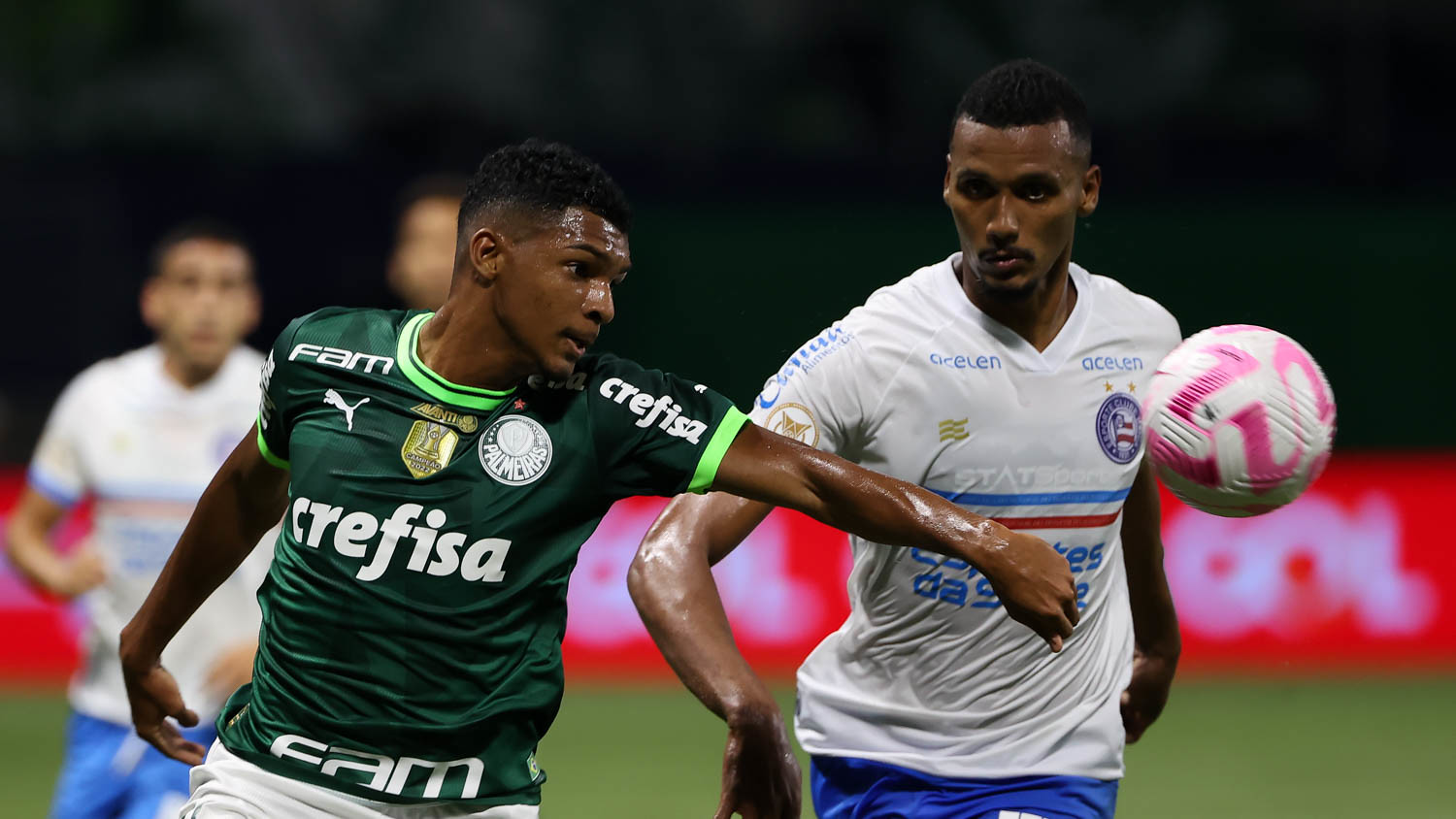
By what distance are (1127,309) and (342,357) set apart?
1.86 meters

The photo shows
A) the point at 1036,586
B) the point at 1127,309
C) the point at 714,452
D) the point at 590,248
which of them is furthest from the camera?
the point at 1127,309

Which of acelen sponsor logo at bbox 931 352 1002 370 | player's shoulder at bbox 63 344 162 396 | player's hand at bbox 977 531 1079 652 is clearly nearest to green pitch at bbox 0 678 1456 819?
player's shoulder at bbox 63 344 162 396

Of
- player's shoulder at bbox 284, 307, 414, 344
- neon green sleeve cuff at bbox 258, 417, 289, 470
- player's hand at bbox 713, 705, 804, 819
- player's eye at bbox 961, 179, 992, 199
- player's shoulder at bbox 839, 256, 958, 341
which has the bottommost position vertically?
player's hand at bbox 713, 705, 804, 819

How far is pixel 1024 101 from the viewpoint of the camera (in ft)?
13.4

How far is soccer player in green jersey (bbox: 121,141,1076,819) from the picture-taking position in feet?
11.5

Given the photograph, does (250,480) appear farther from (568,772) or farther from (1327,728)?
(1327,728)

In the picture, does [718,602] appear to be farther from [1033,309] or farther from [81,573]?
[81,573]

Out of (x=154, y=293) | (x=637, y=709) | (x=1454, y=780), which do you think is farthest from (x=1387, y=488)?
(x=154, y=293)

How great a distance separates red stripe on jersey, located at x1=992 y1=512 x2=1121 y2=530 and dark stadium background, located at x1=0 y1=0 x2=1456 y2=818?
653cm

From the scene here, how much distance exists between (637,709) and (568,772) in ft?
5.80

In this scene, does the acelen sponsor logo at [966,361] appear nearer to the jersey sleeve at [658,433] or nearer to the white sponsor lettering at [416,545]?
the jersey sleeve at [658,433]

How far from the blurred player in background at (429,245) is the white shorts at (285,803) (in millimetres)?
2382

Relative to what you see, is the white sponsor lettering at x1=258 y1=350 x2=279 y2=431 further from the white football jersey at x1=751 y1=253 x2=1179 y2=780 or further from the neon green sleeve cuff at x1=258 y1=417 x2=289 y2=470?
the white football jersey at x1=751 y1=253 x2=1179 y2=780

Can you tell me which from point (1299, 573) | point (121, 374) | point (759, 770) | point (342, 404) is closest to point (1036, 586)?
point (759, 770)
